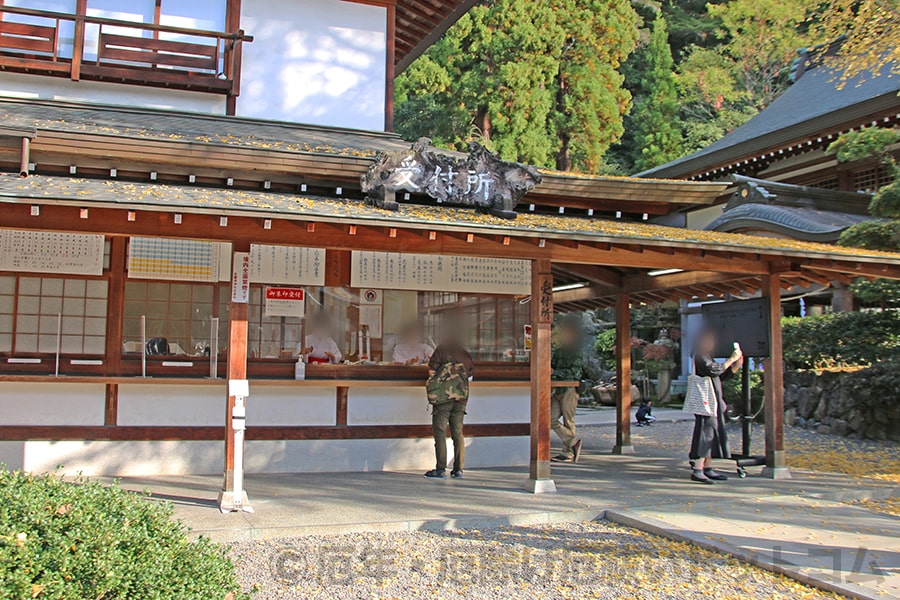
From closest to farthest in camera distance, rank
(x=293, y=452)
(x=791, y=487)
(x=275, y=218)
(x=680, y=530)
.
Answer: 1. (x=680, y=530)
2. (x=275, y=218)
3. (x=791, y=487)
4. (x=293, y=452)

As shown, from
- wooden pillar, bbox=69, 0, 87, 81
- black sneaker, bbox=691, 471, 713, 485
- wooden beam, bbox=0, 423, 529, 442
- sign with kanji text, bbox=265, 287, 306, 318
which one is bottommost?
black sneaker, bbox=691, 471, 713, 485

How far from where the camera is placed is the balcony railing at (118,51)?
10680 millimetres

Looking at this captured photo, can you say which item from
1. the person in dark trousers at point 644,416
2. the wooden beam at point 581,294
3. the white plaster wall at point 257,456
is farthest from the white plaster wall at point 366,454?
the person in dark trousers at point 644,416

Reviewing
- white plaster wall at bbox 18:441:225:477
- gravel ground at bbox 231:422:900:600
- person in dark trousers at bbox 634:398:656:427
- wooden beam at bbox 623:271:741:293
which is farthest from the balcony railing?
person in dark trousers at bbox 634:398:656:427

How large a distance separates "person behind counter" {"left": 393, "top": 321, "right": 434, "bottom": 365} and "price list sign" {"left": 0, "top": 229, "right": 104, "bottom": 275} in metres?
3.88

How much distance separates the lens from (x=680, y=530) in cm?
673

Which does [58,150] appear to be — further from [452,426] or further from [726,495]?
[726,495]

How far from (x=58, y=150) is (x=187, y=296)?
2.21 m

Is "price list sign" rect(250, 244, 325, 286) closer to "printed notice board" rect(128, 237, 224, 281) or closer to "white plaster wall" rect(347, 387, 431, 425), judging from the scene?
"printed notice board" rect(128, 237, 224, 281)

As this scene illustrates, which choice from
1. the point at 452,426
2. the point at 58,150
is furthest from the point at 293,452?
the point at 58,150

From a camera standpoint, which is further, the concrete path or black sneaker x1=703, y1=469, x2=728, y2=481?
the concrete path

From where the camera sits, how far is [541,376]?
8.58m

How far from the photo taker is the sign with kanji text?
983cm

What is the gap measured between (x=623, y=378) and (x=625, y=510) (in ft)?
15.8
